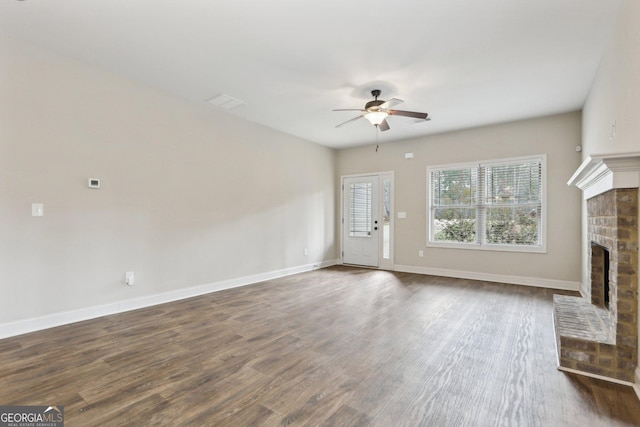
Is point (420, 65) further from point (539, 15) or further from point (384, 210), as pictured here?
point (384, 210)

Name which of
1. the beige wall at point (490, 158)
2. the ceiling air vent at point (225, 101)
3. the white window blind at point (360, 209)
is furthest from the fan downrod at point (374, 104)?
Result: the white window blind at point (360, 209)

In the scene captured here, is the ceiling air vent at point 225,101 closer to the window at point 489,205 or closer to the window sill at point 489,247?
the window at point 489,205

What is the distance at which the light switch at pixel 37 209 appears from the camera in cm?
304

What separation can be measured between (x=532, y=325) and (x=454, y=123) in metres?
3.52

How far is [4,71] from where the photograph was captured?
289 cm

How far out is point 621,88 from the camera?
8.27 ft

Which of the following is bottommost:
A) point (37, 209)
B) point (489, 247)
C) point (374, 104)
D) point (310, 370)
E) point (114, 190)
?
point (310, 370)

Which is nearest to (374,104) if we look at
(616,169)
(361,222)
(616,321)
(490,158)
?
(616,169)

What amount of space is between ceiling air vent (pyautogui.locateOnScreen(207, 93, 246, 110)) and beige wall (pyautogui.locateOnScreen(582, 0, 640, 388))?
4085 mm

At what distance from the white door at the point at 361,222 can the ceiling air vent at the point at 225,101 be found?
3468 mm

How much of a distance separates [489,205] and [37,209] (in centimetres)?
643

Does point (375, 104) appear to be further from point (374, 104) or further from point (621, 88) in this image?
point (621, 88)

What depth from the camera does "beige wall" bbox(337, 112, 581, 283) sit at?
4.82m

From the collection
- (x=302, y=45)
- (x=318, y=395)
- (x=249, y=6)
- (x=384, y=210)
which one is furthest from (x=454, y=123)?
(x=318, y=395)
